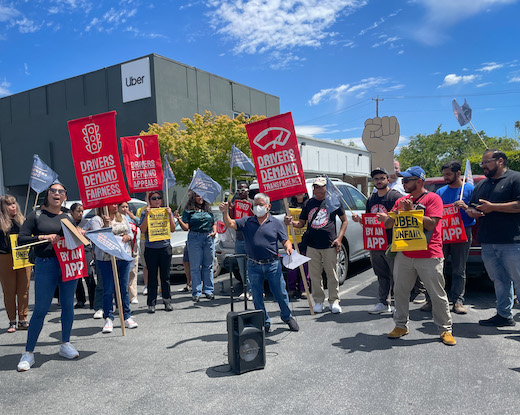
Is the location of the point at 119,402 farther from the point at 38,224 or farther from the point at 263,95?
the point at 263,95

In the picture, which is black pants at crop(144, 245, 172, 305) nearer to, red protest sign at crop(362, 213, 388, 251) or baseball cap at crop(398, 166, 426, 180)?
red protest sign at crop(362, 213, 388, 251)

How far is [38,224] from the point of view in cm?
447

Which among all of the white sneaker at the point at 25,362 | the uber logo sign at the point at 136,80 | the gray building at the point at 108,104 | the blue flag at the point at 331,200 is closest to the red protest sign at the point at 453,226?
the blue flag at the point at 331,200

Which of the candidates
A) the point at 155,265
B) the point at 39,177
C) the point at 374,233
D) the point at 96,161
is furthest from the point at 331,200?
the point at 39,177

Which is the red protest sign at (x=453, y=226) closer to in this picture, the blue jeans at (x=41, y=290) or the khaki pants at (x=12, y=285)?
the blue jeans at (x=41, y=290)

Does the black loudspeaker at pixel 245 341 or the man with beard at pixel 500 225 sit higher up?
the man with beard at pixel 500 225

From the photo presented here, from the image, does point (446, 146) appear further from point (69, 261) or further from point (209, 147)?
point (69, 261)

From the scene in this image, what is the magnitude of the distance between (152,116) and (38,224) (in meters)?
23.2

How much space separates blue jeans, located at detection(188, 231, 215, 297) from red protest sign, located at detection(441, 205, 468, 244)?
12.2 feet

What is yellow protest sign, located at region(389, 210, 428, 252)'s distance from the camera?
4586 millimetres

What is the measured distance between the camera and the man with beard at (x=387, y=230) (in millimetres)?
5781

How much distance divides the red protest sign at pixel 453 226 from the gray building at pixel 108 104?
2317 centimetres

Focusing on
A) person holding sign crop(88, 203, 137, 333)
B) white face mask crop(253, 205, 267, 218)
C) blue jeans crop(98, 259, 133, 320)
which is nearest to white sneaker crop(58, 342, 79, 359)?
person holding sign crop(88, 203, 137, 333)

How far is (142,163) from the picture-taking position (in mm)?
6570
